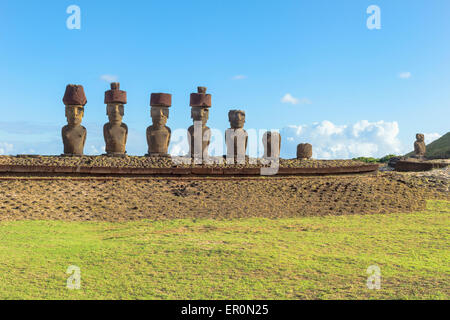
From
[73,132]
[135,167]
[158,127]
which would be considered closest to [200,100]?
[158,127]

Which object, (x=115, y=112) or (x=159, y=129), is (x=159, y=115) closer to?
(x=159, y=129)

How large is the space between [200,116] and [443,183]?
912cm

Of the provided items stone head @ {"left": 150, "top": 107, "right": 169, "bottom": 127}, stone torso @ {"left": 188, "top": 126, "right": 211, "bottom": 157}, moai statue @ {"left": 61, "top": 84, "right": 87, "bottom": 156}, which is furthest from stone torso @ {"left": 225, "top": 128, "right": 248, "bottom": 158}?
moai statue @ {"left": 61, "top": 84, "right": 87, "bottom": 156}

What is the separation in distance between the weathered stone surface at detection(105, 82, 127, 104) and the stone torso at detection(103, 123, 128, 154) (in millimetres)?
798

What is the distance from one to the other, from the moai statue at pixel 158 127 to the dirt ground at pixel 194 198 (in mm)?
2250

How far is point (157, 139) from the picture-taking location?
13.8 m

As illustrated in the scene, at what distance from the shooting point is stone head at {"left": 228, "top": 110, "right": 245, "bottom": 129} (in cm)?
1404

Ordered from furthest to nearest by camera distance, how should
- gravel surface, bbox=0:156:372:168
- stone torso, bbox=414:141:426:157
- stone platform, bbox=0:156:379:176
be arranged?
stone torso, bbox=414:141:426:157
gravel surface, bbox=0:156:372:168
stone platform, bbox=0:156:379:176

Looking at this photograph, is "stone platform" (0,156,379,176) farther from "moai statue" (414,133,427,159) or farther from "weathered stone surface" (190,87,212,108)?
"moai statue" (414,133,427,159)

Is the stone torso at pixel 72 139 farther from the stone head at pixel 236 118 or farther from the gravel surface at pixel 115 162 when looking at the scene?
the stone head at pixel 236 118

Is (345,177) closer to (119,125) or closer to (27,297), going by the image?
(119,125)

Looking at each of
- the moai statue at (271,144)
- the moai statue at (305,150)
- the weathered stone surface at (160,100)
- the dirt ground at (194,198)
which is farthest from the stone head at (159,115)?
the moai statue at (305,150)
